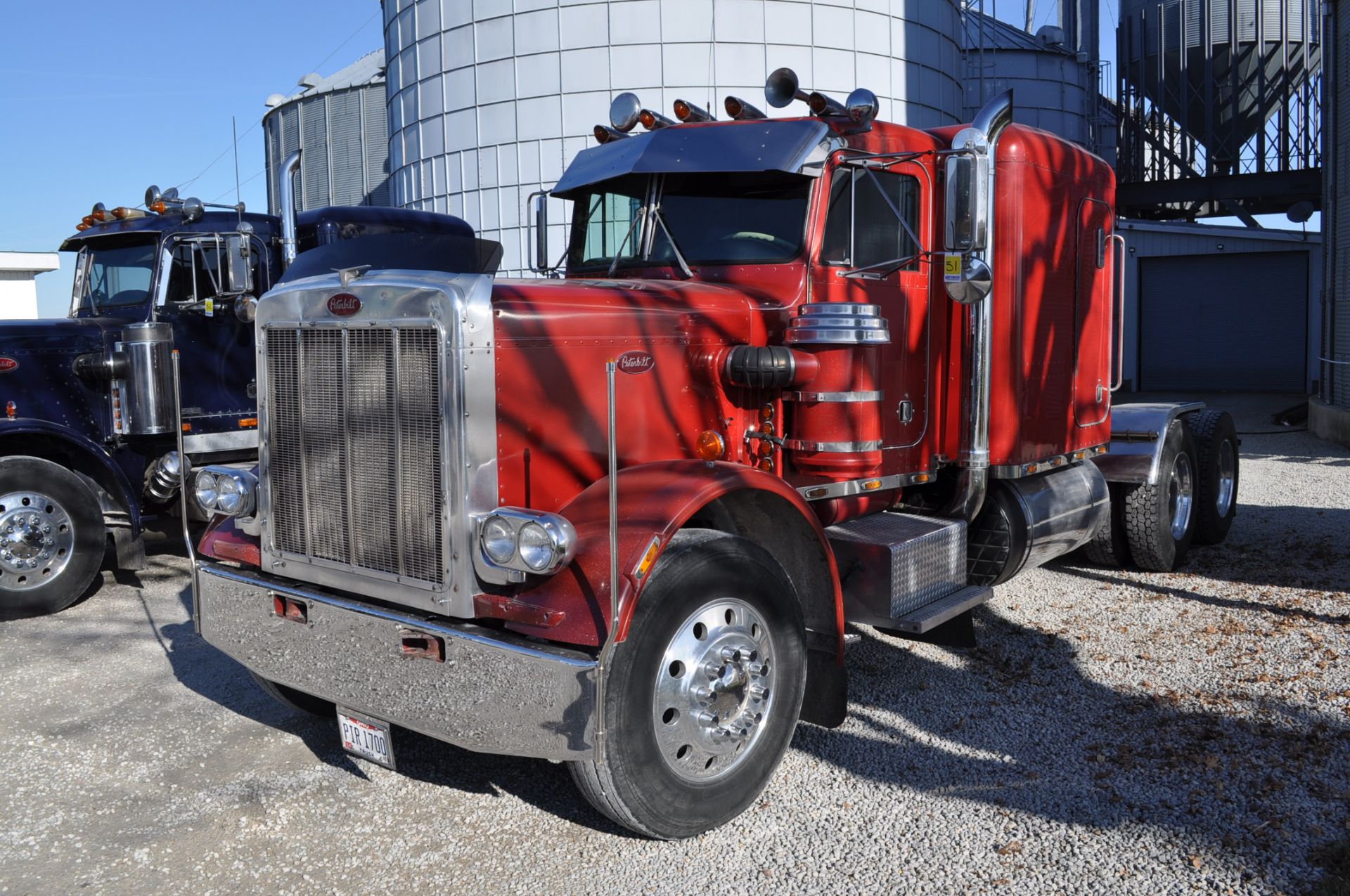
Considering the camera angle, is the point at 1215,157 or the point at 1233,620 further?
the point at 1215,157

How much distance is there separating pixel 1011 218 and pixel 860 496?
1850mm

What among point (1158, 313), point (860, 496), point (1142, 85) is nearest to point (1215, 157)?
point (1142, 85)

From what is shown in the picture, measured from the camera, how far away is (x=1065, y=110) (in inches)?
1256

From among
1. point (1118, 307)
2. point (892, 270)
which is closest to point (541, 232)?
point (892, 270)

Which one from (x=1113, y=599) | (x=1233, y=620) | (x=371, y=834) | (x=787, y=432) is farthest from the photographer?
(x=1113, y=599)

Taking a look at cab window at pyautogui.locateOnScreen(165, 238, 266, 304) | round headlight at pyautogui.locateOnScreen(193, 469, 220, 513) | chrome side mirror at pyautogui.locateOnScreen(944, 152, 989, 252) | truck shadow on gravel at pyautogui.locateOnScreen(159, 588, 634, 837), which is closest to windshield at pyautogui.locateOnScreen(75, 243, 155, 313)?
cab window at pyautogui.locateOnScreen(165, 238, 266, 304)

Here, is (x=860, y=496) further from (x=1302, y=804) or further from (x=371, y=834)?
(x=371, y=834)

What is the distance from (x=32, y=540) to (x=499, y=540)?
17.9 feet

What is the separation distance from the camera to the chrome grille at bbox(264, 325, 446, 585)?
3822 mm

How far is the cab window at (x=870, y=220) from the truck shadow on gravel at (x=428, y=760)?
2.64 metres

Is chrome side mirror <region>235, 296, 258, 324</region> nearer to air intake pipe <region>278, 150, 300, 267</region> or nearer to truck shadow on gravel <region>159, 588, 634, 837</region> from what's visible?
air intake pipe <region>278, 150, 300, 267</region>

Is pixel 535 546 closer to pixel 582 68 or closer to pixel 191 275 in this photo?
pixel 191 275

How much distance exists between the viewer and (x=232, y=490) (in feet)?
14.9

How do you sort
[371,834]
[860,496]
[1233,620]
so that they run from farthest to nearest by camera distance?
[1233,620] → [860,496] → [371,834]
